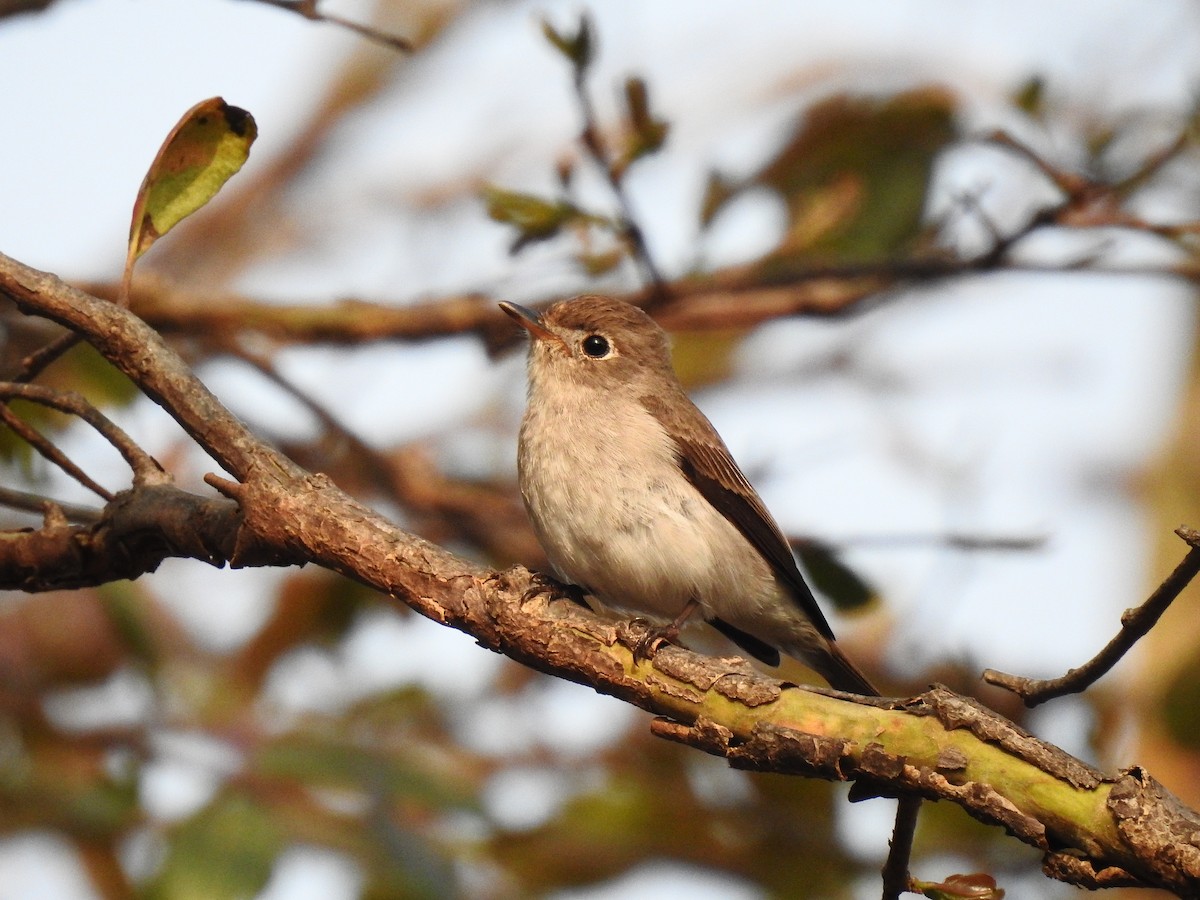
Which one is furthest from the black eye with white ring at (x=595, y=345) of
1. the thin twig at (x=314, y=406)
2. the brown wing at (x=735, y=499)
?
the thin twig at (x=314, y=406)

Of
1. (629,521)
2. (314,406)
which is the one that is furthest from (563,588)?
(314,406)

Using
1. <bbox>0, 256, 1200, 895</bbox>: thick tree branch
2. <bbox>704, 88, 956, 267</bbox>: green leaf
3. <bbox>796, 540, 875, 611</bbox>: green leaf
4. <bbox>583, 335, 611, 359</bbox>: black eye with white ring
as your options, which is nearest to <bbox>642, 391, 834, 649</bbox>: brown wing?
<bbox>796, 540, 875, 611</bbox>: green leaf

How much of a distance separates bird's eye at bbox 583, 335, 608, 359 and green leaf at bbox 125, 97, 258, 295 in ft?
7.46

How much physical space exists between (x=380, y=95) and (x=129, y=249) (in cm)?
567

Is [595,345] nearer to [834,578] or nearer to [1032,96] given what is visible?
[834,578]

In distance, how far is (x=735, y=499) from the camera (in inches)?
177

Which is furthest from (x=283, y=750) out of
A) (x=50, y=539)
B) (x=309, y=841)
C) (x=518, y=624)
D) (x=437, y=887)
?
(x=518, y=624)

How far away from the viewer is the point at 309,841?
3.62 meters

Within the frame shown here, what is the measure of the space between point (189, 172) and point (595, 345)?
7.67 ft

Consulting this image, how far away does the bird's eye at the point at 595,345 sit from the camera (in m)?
4.94

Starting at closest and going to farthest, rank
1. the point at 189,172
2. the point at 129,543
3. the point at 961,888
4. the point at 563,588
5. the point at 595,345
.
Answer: the point at 961,888
the point at 129,543
the point at 189,172
the point at 563,588
the point at 595,345

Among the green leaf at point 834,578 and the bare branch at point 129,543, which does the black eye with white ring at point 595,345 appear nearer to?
the green leaf at point 834,578

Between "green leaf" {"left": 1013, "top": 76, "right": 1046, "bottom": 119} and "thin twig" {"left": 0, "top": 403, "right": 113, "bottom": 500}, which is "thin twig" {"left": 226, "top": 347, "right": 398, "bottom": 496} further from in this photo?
"green leaf" {"left": 1013, "top": 76, "right": 1046, "bottom": 119}

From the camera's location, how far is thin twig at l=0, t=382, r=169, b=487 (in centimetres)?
268
